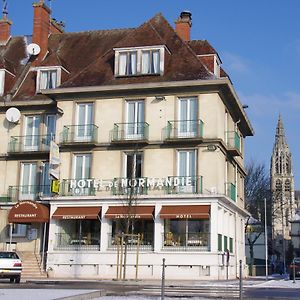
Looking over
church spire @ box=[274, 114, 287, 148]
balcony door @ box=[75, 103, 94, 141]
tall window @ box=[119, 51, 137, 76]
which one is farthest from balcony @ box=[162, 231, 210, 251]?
church spire @ box=[274, 114, 287, 148]

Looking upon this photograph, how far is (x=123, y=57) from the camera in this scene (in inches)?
1468

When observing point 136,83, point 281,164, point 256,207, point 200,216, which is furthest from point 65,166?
point 281,164

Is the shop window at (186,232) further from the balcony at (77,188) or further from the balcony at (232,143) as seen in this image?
the balcony at (232,143)

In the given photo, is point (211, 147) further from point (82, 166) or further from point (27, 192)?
point (27, 192)

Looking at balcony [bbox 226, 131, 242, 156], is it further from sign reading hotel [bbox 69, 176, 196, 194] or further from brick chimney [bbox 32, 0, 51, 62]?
brick chimney [bbox 32, 0, 51, 62]

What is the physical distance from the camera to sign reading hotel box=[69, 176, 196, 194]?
114 ft

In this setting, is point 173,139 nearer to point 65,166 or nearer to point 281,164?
point 65,166

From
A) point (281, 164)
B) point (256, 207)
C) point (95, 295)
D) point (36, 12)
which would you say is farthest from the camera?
point (281, 164)

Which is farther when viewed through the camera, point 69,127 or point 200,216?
point 69,127

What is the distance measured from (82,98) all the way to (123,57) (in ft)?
11.8

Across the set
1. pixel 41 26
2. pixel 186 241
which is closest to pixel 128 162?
pixel 186 241

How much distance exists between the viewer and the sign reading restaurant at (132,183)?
34750mm

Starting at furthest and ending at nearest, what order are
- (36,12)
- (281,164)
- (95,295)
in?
(281,164) < (36,12) < (95,295)

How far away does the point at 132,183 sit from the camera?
35.0 meters
